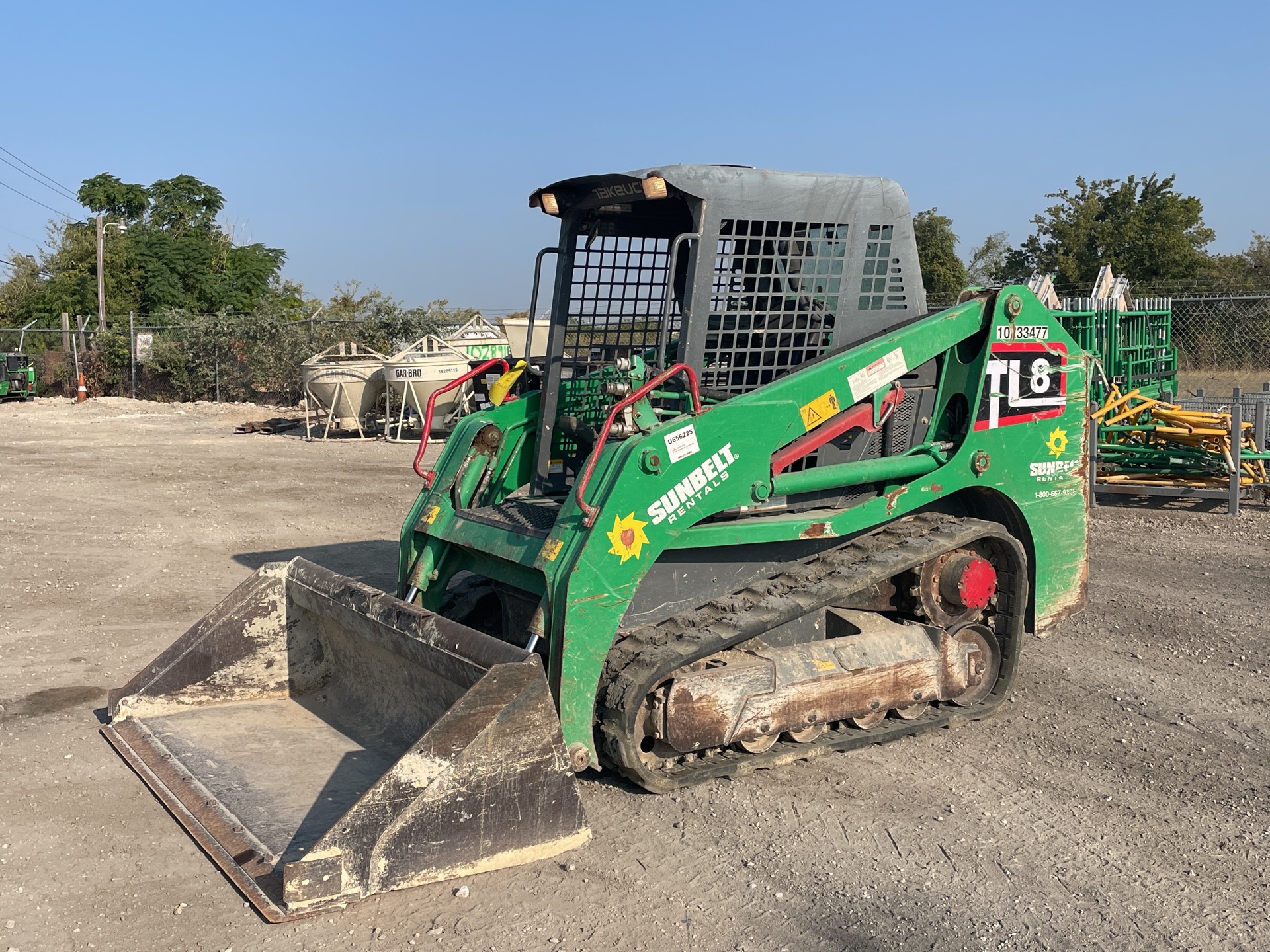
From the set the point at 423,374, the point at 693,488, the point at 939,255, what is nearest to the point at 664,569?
the point at 693,488

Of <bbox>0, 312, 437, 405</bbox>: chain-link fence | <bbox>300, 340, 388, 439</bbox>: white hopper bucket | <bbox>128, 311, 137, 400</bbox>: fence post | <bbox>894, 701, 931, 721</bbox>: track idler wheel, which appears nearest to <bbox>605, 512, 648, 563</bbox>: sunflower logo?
<bbox>894, 701, 931, 721</bbox>: track idler wheel

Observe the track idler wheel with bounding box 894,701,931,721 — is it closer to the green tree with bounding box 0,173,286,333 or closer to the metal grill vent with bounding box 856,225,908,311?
the metal grill vent with bounding box 856,225,908,311

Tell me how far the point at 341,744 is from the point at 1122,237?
2979 centimetres

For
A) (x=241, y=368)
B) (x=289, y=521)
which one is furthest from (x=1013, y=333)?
(x=241, y=368)

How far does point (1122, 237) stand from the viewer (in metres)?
30.2

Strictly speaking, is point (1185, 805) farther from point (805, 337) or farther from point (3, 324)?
point (3, 324)

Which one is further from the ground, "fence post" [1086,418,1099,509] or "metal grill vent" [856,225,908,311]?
"metal grill vent" [856,225,908,311]

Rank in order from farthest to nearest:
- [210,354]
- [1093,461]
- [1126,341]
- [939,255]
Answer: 1. [939,255]
2. [210,354]
3. [1126,341]
4. [1093,461]

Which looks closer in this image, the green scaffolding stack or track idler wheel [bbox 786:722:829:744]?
track idler wheel [bbox 786:722:829:744]

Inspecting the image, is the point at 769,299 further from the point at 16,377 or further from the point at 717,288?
the point at 16,377

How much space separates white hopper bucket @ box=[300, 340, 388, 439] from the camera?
19.0 metres

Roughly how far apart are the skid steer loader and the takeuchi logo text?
0.04 ft

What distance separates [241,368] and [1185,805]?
2466 cm

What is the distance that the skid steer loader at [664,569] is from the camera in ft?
13.1
